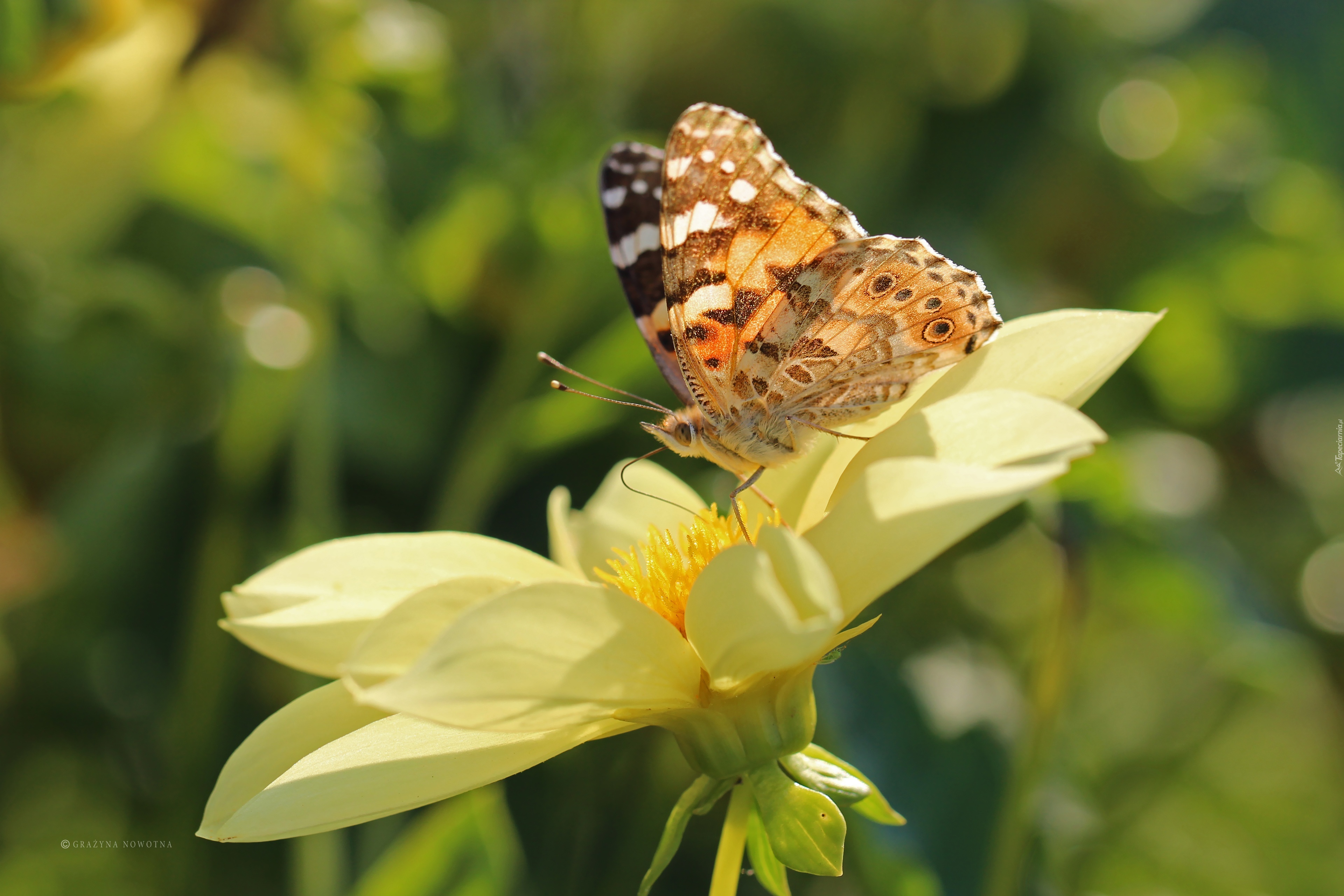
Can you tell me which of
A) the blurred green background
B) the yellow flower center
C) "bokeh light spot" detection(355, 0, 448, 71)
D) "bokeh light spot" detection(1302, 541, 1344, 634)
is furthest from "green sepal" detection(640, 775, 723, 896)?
"bokeh light spot" detection(1302, 541, 1344, 634)

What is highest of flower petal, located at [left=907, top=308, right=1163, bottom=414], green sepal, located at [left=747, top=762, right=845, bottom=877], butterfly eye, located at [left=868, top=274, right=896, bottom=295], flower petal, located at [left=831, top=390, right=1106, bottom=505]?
butterfly eye, located at [left=868, top=274, right=896, bottom=295]

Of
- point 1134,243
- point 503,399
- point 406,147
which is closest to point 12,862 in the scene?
point 503,399

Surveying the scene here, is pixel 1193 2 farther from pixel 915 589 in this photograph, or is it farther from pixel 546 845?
pixel 546 845

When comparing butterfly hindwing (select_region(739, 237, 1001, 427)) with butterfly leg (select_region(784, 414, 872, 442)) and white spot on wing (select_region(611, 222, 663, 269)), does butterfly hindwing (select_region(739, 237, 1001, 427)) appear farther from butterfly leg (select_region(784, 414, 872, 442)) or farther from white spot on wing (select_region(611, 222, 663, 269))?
white spot on wing (select_region(611, 222, 663, 269))

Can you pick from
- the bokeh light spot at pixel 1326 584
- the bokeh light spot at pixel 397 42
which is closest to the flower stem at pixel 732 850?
the bokeh light spot at pixel 397 42

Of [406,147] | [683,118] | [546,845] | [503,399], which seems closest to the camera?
[683,118]

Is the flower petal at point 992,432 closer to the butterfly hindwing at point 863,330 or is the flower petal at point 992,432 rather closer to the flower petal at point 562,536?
the butterfly hindwing at point 863,330

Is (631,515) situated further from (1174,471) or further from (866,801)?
(1174,471)
